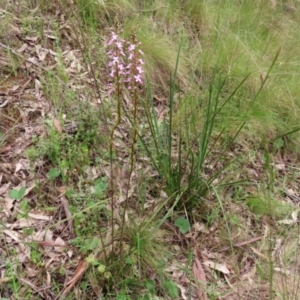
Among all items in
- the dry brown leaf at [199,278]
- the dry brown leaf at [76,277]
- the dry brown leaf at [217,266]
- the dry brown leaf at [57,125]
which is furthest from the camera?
the dry brown leaf at [57,125]

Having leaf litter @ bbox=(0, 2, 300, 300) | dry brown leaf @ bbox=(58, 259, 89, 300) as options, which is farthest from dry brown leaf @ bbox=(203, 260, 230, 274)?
dry brown leaf @ bbox=(58, 259, 89, 300)

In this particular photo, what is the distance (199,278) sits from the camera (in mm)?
1926

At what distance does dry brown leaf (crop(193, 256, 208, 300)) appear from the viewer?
1.87 metres

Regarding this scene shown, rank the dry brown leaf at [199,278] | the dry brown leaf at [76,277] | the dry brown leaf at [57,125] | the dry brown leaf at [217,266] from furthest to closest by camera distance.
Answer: the dry brown leaf at [57,125] → the dry brown leaf at [217,266] → the dry brown leaf at [199,278] → the dry brown leaf at [76,277]

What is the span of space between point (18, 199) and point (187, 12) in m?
2.03

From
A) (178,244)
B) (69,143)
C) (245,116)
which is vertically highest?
(245,116)

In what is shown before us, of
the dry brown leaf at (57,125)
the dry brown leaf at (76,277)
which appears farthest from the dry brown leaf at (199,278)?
the dry brown leaf at (57,125)

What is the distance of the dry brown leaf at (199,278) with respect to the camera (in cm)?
187

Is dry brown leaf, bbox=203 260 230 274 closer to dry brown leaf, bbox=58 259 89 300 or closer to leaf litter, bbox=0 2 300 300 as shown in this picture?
leaf litter, bbox=0 2 300 300

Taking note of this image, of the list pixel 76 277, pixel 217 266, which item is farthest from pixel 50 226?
pixel 217 266

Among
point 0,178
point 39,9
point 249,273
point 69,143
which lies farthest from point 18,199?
point 39,9

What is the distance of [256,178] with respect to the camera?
2.43 meters

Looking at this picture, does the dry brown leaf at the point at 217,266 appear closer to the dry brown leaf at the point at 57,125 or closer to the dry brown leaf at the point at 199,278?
the dry brown leaf at the point at 199,278

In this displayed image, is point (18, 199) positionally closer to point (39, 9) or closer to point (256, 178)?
point (256, 178)
